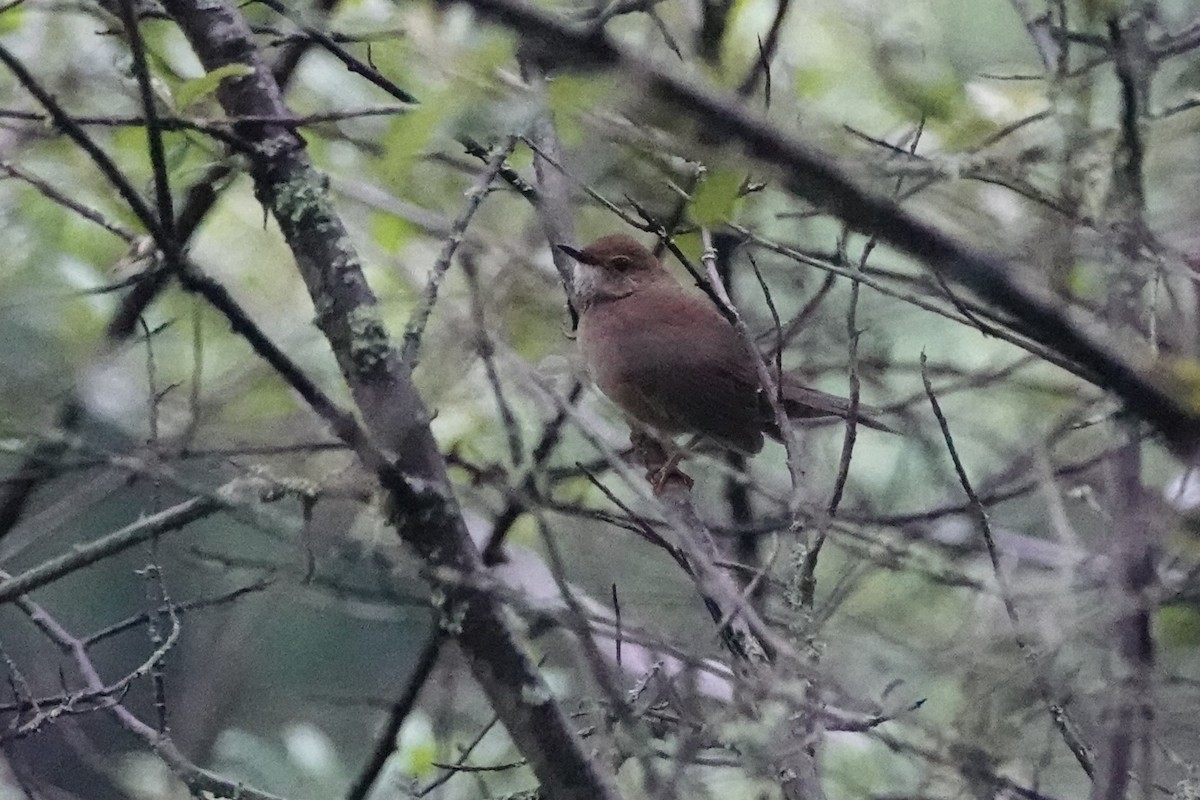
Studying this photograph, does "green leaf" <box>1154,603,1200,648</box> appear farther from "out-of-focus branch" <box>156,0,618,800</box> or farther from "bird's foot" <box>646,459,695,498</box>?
"out-of-focus branch" <box>156,0,618,800</box>

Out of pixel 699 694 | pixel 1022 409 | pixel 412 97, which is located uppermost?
pixel 1022 409

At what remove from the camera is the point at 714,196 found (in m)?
1.66

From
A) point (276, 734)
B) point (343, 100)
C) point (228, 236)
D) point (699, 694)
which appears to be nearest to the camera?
point (699, 694)

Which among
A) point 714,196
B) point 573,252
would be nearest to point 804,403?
point 573,252

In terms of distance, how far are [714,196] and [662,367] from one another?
2.08m

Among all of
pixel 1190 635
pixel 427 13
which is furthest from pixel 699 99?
pixel 1190 635

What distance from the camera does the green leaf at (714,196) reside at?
1.65 m

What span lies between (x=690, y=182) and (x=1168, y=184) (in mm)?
763

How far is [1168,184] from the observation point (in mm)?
2023

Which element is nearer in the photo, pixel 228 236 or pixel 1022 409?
pixel 1022 409

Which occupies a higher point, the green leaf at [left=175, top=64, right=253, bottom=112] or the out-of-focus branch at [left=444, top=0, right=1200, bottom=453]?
the green leaf at [left=175, top=64, right=253, bottom=112]

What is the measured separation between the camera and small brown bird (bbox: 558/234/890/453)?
366cm

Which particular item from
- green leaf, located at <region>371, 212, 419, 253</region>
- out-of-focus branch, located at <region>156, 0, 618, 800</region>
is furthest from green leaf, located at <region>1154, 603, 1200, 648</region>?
green leaf, located at <region>371, 212, 419, 253</region>

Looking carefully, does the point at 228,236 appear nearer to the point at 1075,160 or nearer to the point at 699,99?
the point at 1075,160
